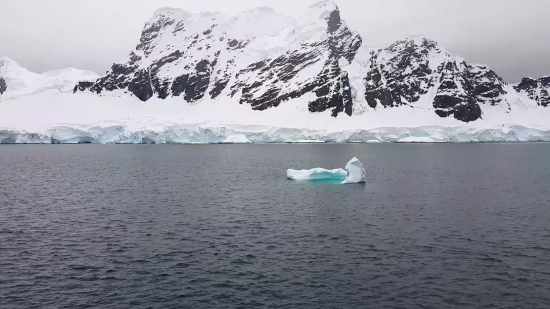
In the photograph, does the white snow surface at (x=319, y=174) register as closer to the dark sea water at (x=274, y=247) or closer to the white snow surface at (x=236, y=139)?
the dark sea water at (x=274, y=247)

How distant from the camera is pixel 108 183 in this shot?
65.8m

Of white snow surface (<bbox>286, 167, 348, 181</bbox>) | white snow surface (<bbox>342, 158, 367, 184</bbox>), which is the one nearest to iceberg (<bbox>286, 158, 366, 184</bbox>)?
white snow surface (<bbox>286, 167, 348, 181</bbox>)

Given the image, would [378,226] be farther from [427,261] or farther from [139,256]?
[139,256]

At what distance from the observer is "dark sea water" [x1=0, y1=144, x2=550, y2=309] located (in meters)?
23.4

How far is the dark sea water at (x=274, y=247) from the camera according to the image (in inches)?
923

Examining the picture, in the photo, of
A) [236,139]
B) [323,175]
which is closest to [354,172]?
[323,175]

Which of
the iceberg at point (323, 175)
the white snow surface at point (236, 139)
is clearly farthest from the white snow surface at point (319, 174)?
the white snow surface at point (236, 139)

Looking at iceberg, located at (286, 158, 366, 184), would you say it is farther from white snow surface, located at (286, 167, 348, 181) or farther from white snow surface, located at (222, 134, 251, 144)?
white snow surface, located at (222, 134, 251, 144)

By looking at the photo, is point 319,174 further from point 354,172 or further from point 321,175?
point 354,172

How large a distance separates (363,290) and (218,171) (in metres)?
62.0

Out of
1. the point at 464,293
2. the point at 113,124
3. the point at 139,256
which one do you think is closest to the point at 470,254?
the point at 464,293

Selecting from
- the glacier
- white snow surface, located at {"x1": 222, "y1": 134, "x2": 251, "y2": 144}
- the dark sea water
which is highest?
white snow surface, located at {"x1": 222, "y1": 134, "x2": 251, "y2": 144}

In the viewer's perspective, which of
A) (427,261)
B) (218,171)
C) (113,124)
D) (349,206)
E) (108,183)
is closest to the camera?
(427,261)

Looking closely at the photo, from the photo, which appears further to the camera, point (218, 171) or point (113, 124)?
point (113, 124)
